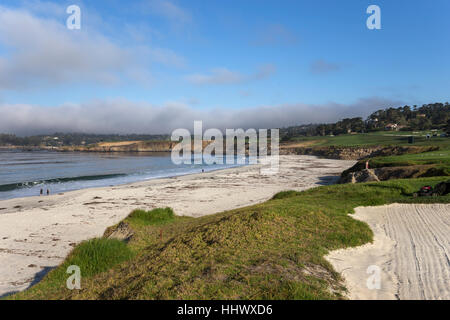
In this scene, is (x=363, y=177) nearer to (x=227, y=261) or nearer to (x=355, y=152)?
(x=227, y=261)

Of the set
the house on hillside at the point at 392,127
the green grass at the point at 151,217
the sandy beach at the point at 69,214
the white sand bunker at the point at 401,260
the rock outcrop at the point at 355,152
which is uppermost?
the house on hillside at the point at 392,127

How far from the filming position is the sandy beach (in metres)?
12.2

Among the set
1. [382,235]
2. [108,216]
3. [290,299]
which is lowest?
[108,216]

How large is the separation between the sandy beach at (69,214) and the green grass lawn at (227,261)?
12.7 feet

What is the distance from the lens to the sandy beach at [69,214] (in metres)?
12.2

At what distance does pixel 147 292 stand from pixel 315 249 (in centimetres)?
457

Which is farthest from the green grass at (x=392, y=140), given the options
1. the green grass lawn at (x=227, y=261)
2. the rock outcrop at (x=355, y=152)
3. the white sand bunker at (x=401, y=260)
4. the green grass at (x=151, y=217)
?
the green grass at (x=151, y=217)

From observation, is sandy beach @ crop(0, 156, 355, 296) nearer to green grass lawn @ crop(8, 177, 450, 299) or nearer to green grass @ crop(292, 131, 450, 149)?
green grass lawn @ crop(8, 177, 450, 299)

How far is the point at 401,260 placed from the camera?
770 centimetres

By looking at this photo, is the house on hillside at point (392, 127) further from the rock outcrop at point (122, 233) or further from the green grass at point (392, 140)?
the rock outcrop at point (122, 233)

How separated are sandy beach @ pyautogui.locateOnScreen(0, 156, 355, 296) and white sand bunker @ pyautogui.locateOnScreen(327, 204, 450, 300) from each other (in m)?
10.3

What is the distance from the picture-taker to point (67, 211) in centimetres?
2359
